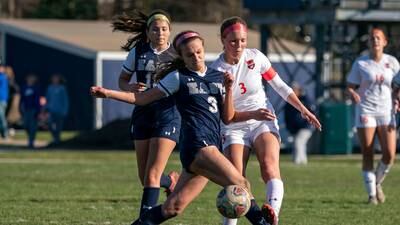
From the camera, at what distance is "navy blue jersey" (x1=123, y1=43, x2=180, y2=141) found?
1122cm

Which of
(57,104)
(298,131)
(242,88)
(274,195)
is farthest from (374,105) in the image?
(57,104)

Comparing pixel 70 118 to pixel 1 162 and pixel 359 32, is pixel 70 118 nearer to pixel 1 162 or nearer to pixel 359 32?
pixel 359 32

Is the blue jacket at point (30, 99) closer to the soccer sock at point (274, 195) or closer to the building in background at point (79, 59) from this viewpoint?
the building in background at point (79, 59)

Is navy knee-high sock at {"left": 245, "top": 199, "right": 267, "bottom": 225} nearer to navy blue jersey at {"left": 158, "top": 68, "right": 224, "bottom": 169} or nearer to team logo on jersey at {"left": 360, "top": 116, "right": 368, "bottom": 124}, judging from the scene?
navy blue jersey at {"left": 158, "top": 68, "right": 224, "bottom": 169}

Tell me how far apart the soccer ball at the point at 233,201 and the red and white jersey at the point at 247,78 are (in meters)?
1.34

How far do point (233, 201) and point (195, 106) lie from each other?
831 mm

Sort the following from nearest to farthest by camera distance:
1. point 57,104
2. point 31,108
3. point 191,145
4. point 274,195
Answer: point 191,145 < point 274,195 < point 31,108 < point 57,104

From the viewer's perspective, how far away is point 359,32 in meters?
33.3

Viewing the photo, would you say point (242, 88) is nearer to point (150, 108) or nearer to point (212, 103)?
point (212, 103)

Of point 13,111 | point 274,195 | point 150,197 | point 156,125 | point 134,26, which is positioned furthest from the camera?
point 13,111

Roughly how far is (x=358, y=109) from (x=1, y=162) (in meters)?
10.7

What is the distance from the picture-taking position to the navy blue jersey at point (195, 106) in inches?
377

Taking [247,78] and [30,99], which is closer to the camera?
[247,78]

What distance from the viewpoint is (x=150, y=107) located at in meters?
11.4
